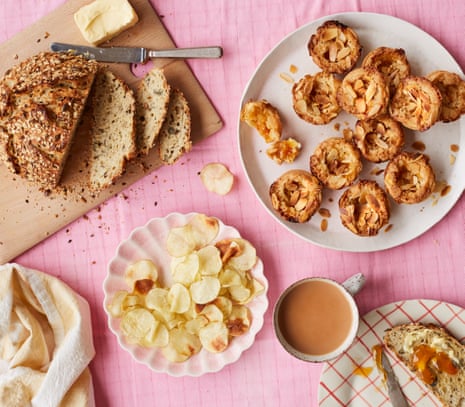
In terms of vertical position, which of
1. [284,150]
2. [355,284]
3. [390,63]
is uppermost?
[390,63]

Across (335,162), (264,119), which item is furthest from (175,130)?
(335,162)

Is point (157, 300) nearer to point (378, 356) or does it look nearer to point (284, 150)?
point (284, 150)

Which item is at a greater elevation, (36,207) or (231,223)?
(36,207)

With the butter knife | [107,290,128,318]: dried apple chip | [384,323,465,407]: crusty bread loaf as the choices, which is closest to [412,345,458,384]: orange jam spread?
[384,323,465,407]: crusty bread loaf

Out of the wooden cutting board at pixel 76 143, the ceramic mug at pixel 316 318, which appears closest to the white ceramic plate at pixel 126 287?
the ceramic mug at pixel 316 318

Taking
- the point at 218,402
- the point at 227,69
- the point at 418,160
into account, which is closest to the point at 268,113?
the point at 227,69

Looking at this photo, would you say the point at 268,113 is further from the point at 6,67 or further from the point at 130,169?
the point at 6,67

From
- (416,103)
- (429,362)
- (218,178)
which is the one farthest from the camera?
(218,178)
